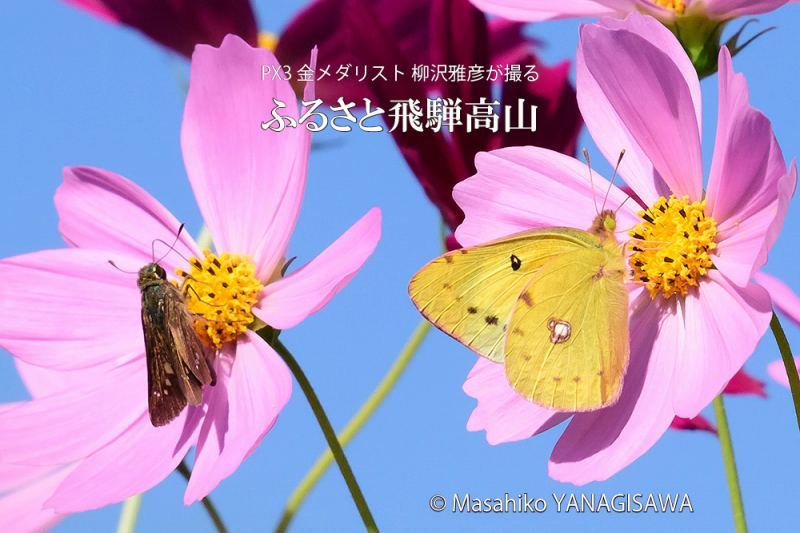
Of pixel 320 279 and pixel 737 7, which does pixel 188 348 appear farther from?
pixel 737 7

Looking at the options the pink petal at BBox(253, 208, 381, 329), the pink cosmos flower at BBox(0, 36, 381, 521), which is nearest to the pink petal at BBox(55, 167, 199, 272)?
the pink cosmos flower at BBox(0, 36, 381, 521)

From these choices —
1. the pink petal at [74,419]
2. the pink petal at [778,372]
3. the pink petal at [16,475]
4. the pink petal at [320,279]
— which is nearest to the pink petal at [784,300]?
the pink petal at [778,372]

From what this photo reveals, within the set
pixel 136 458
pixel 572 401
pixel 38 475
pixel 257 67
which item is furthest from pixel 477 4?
pixel 38 475

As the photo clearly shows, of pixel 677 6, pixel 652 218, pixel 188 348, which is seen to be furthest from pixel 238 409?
pixel 677 6

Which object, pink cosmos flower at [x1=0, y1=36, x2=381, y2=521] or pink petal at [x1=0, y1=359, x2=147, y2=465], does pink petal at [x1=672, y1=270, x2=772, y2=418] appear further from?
pink petal at [x1=0, y1=359, x2=147, y2=465]

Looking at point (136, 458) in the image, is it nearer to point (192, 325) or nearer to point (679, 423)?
point (192, 325)

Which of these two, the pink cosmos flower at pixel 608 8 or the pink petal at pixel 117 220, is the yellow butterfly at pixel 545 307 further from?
the pink petal at pixel 117 220
